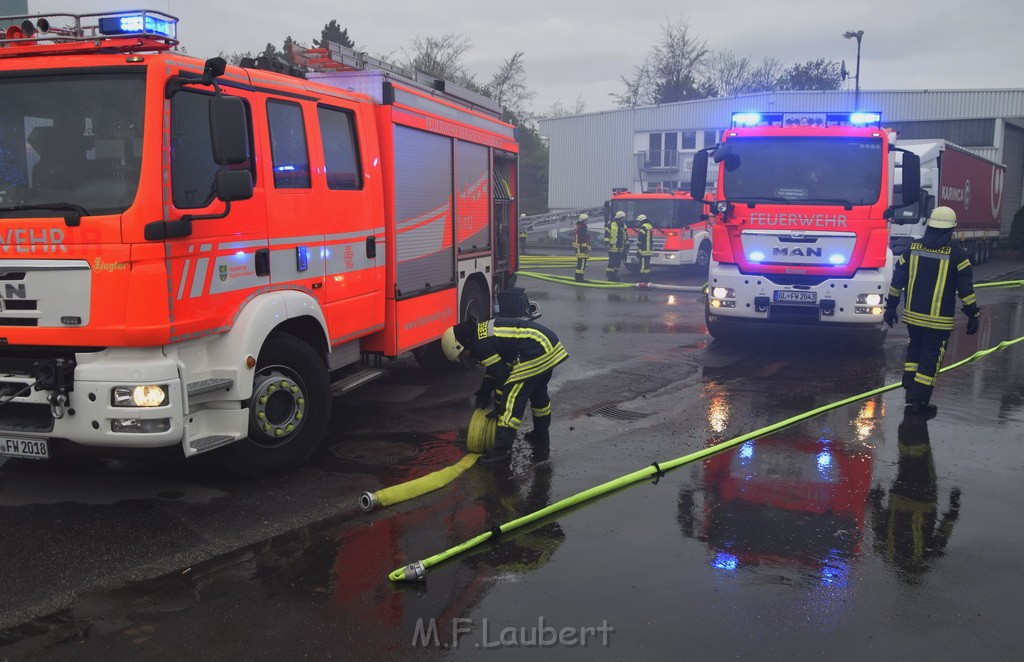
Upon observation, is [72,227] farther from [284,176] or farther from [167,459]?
[167,459]

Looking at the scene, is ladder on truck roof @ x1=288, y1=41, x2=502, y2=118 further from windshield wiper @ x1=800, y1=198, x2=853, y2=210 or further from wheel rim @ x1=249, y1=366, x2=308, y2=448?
windshield wiper @ x1=800, y1=198, x2=853, y2=210

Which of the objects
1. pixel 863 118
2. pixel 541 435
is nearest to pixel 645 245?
pixel 863 118

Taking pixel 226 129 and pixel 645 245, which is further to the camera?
pixel 645 245

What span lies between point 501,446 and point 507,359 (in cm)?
62

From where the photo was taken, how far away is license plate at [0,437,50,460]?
4801mm

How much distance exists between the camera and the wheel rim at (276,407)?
5.43 meters

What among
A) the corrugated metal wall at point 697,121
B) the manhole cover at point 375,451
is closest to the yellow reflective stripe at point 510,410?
the manhole cover at point 375,451

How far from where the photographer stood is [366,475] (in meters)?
5.73

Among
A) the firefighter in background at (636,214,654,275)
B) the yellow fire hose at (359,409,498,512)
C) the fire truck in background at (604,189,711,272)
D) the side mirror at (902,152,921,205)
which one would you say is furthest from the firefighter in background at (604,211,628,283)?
the yellow fire hose at (359,409,498,512)

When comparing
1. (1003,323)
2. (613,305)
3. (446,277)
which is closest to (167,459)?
(446,277)

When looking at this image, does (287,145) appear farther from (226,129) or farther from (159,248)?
(159,248)

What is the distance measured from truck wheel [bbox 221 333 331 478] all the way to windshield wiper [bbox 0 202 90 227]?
137 centimetres

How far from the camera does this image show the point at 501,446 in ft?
19.8

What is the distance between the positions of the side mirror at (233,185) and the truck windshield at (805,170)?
7.08 m
